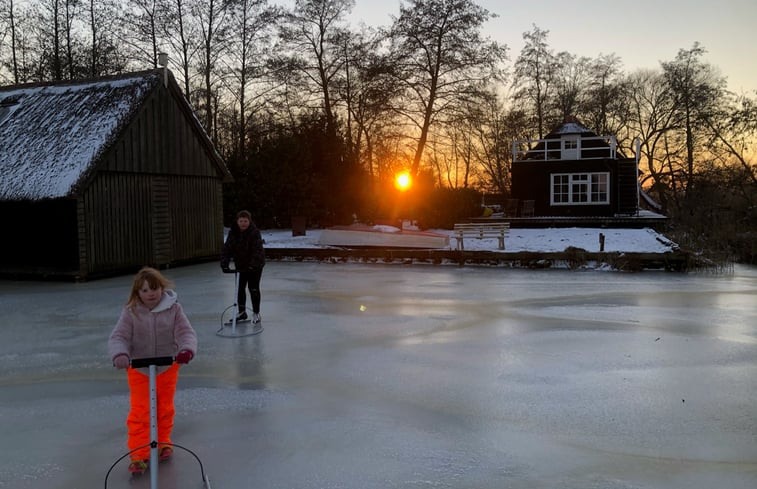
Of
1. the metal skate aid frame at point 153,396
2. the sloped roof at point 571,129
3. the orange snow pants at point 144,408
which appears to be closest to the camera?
the metal skate aid frame at point 153,396

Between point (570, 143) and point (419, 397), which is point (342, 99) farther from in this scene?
point (419, 397)

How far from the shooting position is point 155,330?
416cm

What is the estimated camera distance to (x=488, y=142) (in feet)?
162


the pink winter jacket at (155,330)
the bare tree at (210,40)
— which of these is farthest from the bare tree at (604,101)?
the pink winter jacket at (155,330)

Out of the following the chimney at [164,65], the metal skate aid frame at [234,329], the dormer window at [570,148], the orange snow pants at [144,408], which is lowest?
the metal skate aid frame at [234,329]

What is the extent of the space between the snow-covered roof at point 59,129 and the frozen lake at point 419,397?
5.87m

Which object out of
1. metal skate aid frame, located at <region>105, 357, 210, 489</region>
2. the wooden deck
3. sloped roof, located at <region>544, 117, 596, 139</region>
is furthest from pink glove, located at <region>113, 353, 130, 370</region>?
sloped roof, located at <region>544, 117, 596, 139</region>

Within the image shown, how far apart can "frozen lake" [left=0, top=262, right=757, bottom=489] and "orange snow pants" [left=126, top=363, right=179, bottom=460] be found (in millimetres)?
247

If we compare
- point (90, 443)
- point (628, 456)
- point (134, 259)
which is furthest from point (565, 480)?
point (134, 259)

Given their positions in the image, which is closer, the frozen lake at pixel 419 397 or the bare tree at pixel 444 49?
the frozen lake at pixel 419 397

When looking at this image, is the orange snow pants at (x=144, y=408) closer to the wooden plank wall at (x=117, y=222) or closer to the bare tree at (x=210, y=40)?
the wooden plank wall at (x=117, y=222)

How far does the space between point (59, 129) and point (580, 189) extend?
24.4 metres

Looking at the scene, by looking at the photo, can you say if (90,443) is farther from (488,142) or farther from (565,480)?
(488,142)

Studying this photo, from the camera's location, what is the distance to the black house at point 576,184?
3144 cm
